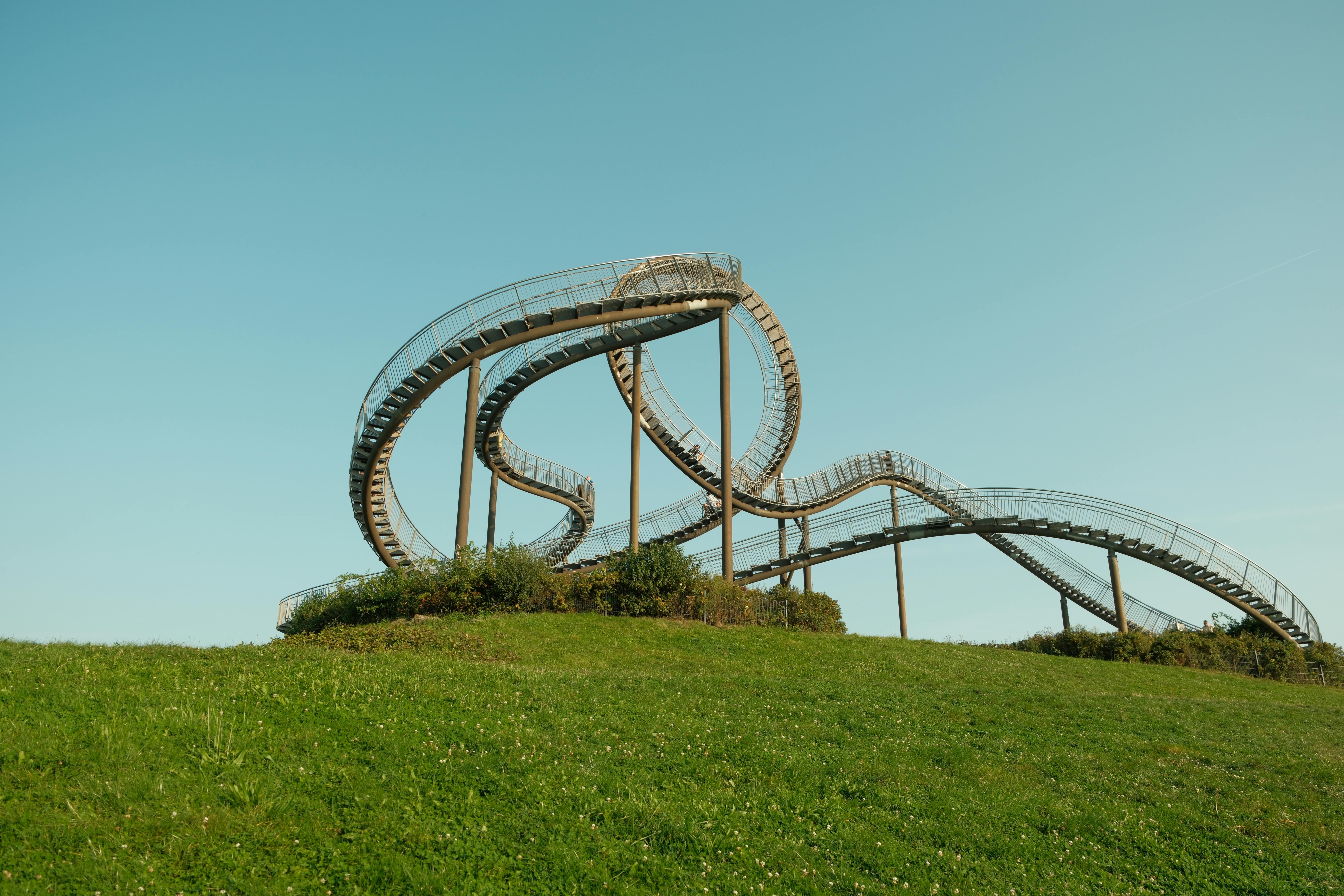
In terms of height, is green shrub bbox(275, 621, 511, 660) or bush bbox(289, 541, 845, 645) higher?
bush bbox(289, 541, 845, 645)

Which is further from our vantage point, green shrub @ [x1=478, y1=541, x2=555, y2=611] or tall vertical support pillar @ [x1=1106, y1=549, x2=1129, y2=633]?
tall vertical support pillar @ [x1=1106, y1=549, x2=1129, y2=633]

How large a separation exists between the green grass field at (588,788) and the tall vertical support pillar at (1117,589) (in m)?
18.3

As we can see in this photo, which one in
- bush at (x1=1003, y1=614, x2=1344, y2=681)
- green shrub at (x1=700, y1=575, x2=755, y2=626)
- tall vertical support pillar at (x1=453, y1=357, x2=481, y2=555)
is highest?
tall vertical support pillar at (x1=453, y1=357, x2=481, y2=555)

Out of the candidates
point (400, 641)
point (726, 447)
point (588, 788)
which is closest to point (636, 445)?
point (726, 447)

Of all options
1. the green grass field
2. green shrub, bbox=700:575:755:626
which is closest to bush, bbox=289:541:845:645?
green shrub, bbox=700:575:755:626

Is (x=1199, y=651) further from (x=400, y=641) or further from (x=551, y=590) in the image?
(x=400, y=641)

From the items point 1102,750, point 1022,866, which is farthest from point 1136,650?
point 1022,866

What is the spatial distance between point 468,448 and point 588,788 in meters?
20.0

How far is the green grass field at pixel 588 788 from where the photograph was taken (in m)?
7.40

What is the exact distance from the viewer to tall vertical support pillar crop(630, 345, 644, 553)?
101 feet

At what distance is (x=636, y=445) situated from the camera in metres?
31.6

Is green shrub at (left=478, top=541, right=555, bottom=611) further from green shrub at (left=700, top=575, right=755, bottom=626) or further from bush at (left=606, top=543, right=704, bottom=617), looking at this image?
green shrub at (left=700, top=575, right=755, bottom=626)

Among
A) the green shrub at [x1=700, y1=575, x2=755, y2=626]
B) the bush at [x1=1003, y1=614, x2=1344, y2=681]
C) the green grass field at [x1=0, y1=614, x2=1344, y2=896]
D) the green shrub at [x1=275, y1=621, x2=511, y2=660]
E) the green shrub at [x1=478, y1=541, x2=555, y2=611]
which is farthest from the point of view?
the bush at [x1=1003, y1=614, x2=1344, y2=681]

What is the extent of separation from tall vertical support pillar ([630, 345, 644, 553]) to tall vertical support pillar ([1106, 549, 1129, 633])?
18275 millimetres
